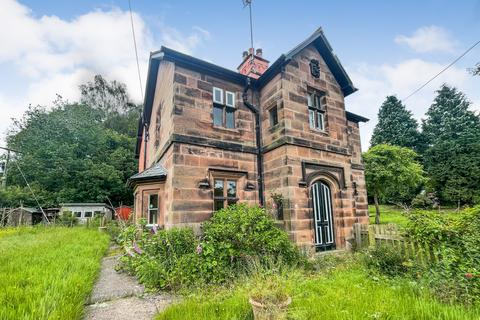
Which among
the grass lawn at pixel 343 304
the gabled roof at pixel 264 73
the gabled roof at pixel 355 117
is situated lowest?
the grass lawn at pixel 343 304

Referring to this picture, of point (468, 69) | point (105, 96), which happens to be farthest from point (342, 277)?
→ point (105, 96)

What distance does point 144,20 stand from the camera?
26.7 ft

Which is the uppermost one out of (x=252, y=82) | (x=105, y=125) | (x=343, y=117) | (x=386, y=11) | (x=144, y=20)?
(x=105, y=125)

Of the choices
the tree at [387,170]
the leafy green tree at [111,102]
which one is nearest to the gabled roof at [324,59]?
the tree at [387,170]

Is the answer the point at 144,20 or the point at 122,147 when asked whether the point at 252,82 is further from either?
the point at 122,147

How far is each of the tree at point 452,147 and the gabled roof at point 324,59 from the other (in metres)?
21.3

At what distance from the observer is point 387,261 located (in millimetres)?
5430

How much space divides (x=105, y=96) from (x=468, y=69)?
45894 millimetres

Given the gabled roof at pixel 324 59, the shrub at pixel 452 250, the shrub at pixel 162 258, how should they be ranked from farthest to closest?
the gabled roof at pixel 324 59, the shrub at pixel 162 258, the shrub at pixel 452 250

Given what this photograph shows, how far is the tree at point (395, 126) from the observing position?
3672cm

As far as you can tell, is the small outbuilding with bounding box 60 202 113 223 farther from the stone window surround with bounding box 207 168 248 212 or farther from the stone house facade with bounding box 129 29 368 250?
the stone window surround with bounding box 207 168 248 212

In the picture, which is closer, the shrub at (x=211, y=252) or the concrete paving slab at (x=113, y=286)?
the concrete paving slab at (x=113, y=286)

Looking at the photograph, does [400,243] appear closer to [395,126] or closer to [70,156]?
[70,156]

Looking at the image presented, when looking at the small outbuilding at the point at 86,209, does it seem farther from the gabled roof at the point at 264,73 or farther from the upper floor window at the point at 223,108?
the upper floor window at the point at 223,108
